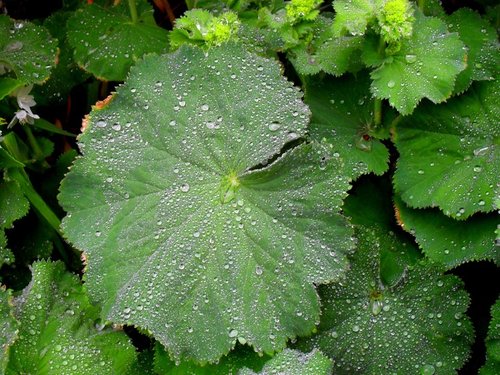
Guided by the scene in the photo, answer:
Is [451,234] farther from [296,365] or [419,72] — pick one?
[296,365]

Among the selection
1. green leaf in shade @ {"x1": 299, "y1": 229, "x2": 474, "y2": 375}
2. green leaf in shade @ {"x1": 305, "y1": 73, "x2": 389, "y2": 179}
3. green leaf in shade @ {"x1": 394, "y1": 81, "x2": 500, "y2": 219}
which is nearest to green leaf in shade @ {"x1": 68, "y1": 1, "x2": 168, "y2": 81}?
green leaf in shade @ {"x1": 305, "y1": 73, "x2": 389, "y2": 179}

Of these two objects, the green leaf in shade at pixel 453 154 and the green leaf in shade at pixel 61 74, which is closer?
the green leaf in shade at pixel 453 154

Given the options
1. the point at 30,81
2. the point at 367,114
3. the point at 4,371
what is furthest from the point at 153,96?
the point at 4,371

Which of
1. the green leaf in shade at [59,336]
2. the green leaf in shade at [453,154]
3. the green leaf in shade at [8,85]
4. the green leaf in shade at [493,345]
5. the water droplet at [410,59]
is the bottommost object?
the green leaf in shade at [493,345]

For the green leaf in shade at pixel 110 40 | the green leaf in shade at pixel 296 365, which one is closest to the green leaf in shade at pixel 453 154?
the green leaf in shade at pixel 296 365

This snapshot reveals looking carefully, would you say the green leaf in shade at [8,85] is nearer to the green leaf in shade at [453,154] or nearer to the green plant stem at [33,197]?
the green plant stem at [33,197]

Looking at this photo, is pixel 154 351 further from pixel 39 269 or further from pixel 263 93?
pixel 263 93
